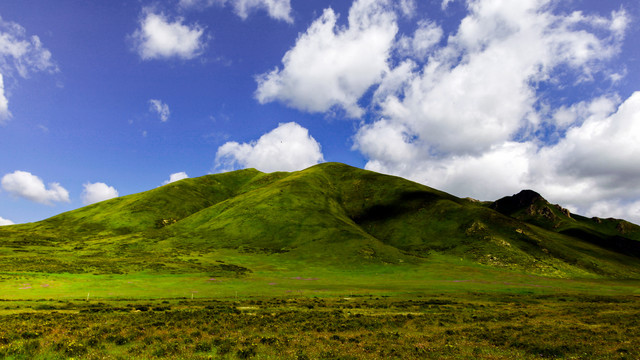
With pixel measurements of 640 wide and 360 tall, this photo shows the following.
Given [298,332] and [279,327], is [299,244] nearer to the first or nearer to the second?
[279,327]

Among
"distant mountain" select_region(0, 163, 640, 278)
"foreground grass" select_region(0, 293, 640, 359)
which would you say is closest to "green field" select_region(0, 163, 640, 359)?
"foreground grass" select_region(0, 293, 640, 359)

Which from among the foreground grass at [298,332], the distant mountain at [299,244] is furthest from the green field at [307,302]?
the distant mountain at [299,244]

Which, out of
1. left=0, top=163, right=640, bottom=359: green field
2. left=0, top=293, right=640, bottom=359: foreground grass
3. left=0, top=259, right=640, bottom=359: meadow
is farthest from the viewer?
left=0, top=163, right=640, bottom=359: green field

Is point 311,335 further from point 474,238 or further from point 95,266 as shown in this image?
point 474,238

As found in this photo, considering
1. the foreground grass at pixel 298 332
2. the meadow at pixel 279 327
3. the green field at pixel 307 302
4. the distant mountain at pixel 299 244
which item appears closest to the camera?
the foreground grass at pixel 298 332

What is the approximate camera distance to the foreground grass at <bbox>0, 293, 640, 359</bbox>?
23.1 metres

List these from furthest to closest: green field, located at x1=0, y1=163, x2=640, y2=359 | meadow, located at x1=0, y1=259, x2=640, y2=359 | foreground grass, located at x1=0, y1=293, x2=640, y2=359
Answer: green field, located at x1=0, y1=163, x2=640, y2=359 → meadow, located at x1=0, y1=259, x2=640, y2=359 → foreground grass, located at x1=0, y1=293, x2=640, y2=359

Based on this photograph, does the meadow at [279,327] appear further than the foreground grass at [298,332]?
Yes

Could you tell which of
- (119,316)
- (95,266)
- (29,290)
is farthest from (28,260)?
(119,316)

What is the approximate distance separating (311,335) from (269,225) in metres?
146

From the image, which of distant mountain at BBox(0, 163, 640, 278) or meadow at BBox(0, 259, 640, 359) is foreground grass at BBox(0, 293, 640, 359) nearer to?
meadow at BBox(0, 259, 640, 359)

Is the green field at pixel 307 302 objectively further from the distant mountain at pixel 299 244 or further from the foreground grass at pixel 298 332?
the distant mountain at pixel 299 244

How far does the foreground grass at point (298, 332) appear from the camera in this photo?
23.1 meters

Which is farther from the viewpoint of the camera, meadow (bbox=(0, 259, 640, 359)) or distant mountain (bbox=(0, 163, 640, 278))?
distant mountain (bbox=(0, 163, 640, 278))
